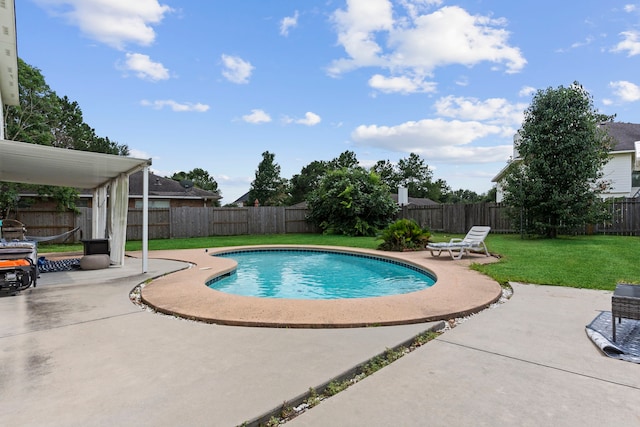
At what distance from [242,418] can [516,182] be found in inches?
543

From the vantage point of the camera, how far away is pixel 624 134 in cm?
1945

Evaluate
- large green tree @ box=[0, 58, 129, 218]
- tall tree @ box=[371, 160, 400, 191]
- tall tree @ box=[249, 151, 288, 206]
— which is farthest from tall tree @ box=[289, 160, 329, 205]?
large green tree @ box=[0, 58, 129, 218]

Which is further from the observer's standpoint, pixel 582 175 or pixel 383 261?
pixel 582 175

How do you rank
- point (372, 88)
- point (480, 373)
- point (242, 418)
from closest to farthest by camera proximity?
point (242, 418) → point (480, 373) → point (372, 88)

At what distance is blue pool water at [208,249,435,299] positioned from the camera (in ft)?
23.5

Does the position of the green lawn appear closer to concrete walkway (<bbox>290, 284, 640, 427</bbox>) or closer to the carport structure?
concrete walkway (<bbox>290, 284, 640, 427</bbox>)


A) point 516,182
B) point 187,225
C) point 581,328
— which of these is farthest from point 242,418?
point 187,225

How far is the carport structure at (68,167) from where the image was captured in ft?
20.6

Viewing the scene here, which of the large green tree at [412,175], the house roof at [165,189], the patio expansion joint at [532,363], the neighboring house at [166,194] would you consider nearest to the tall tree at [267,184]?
the large green tree at [412,175]

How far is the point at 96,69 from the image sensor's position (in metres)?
12.8

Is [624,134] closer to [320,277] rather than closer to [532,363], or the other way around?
[320,277]


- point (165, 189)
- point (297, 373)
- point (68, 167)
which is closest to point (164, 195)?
point (165, 189)

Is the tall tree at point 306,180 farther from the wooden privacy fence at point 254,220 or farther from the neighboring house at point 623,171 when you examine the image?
the neighboring house at point 623,171

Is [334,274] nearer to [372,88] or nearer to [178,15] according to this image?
[178,15]
